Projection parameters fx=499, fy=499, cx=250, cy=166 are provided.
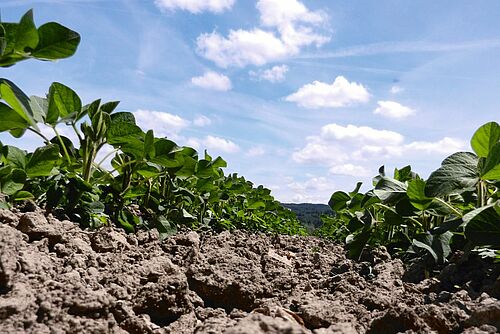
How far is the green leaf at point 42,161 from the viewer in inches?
74.6

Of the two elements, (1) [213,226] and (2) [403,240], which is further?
(1) [213,226]

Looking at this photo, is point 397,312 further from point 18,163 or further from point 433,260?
point 18,163

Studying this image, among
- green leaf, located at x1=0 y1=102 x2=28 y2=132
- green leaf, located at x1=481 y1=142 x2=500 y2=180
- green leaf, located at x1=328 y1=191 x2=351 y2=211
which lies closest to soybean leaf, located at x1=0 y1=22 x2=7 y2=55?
green leaf, located at x1=0 y1=102 x2=28 y2=132

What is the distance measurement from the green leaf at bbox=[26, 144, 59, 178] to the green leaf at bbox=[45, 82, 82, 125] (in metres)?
0.18

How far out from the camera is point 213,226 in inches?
149

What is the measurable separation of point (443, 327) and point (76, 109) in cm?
164

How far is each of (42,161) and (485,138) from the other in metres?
1.66

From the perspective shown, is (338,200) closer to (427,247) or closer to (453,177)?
(427,247)

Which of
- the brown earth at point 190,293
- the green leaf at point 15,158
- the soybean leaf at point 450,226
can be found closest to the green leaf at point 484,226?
the brown earth at point 190,293

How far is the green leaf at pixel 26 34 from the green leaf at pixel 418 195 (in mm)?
1466

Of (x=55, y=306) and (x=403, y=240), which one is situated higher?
(x=403, y=240)

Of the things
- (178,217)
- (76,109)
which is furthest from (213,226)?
(76,109)

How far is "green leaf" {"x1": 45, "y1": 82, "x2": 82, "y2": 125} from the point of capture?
2016 mm

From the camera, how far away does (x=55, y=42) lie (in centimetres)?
170
